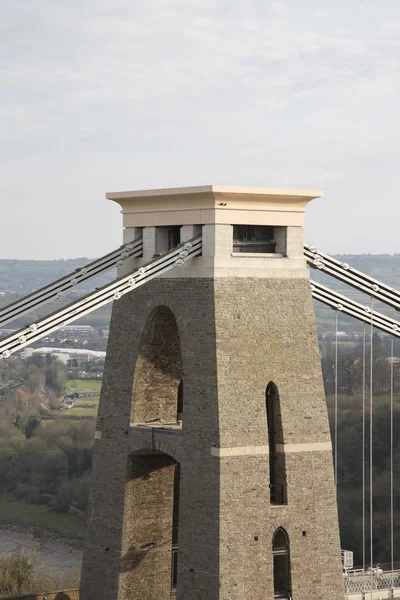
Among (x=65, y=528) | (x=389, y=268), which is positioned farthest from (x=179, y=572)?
(x=389, y=268)

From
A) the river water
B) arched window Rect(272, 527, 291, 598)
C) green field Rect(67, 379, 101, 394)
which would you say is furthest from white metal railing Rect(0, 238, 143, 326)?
green field Rect(67, 379, 101, 394)

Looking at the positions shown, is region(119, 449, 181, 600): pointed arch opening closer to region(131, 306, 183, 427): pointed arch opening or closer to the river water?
region(131, 306, 183, 427): pointed arch opening

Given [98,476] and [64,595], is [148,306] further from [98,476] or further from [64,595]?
[64,595]

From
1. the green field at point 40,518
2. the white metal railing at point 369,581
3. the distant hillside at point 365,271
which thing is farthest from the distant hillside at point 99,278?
the white metal railing at point 369,581

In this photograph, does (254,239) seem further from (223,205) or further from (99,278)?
(99,278)

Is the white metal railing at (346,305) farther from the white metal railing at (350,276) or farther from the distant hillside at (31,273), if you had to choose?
the distant hillside at (31,273)

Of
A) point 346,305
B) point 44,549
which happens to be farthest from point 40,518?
point 346,305
